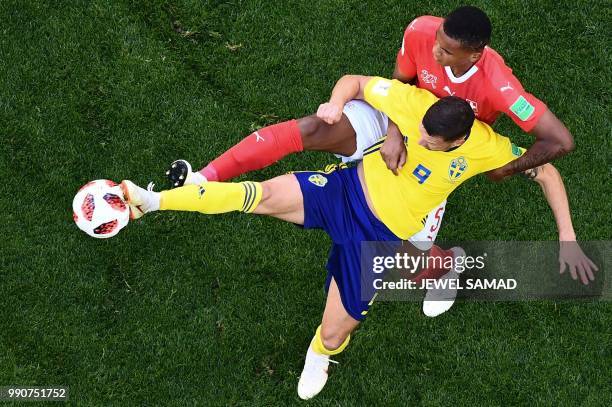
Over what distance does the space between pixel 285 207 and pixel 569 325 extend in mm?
3049

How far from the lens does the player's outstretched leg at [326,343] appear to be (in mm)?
7629

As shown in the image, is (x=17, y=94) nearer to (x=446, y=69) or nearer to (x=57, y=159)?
(x=57, y=159)

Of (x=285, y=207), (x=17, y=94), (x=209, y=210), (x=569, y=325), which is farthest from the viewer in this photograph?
(x=17, y=94)

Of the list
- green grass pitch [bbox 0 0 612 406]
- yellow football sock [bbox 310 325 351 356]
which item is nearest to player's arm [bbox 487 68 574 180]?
green grass pitch [bbox 0 0 612 406]

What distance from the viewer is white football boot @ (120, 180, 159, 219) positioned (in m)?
6.47

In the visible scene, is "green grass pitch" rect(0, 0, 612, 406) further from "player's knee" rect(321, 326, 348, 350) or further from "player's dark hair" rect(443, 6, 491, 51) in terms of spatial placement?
"player's dark hair" rect(443, 6, 491, 51)

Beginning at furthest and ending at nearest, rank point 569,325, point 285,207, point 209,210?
point 569,325
point 285,207
point 209,210

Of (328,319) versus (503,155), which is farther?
(328,319)

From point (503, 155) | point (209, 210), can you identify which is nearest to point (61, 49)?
point (209, 210)

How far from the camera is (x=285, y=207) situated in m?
7.28

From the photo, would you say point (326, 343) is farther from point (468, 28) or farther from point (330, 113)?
point (468, 28)

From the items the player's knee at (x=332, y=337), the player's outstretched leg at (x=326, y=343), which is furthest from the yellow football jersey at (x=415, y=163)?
the player's knee at (x=332, y=337)

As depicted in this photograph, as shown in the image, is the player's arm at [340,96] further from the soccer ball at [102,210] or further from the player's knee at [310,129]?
the soccer ball at [102,210]

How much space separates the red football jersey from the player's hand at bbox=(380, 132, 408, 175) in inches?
21.5
